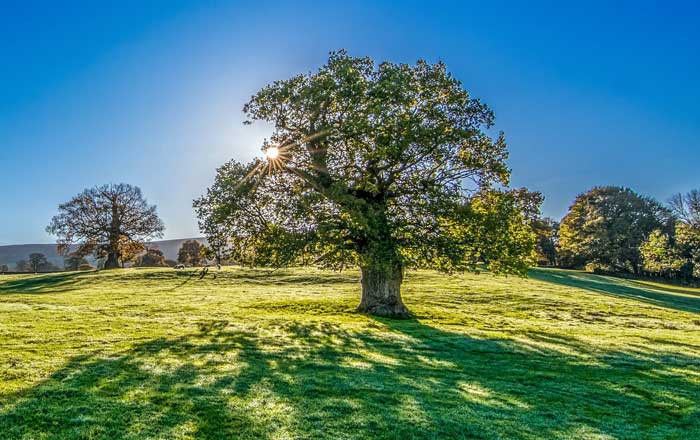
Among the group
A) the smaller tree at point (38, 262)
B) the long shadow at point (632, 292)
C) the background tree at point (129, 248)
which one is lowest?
the long shadow at point (632, 292)

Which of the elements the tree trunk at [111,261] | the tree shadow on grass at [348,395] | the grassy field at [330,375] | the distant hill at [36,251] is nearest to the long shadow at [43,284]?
the tree trunk at [111,261]

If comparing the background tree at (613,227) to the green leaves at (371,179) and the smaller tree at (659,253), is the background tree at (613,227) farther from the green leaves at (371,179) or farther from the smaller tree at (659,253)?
the green leaves at (371,179)

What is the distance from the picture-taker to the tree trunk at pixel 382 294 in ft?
71.6

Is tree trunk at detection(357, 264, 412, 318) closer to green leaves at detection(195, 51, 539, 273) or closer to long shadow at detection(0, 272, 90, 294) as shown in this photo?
green leaves at detection(195, 51, 539, 273)

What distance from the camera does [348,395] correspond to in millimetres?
7418

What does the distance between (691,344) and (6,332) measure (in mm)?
24307

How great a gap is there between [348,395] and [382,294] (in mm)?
14914

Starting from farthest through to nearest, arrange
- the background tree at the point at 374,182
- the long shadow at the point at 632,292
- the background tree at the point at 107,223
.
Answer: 1. the background tree at the point at 107,223
2. the long shadow at the point at 632,292
3. the background tree at the point at 374,182

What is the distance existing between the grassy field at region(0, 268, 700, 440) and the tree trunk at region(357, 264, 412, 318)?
4.61ft

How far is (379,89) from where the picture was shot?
1936cm

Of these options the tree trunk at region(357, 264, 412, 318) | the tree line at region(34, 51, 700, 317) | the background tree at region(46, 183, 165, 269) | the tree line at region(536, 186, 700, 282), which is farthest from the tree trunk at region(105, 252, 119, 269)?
the tree line at region(536, 186, 700, 282)

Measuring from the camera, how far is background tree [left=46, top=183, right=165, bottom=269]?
2103 inches

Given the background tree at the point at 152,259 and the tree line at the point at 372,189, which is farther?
the background tree at the point at 152,259

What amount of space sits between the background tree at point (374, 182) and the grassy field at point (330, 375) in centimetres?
339
